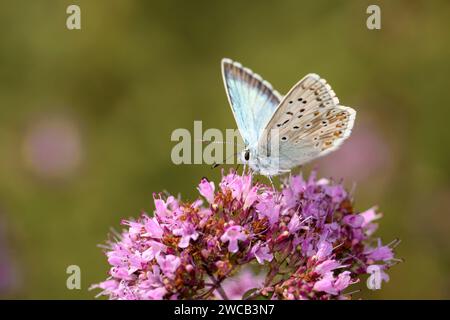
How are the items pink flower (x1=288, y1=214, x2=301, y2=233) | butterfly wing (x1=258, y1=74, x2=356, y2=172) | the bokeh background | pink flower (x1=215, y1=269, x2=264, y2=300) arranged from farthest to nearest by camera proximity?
the bokeh background < pink flower (x1=215, y1=269, x2=264, y2=300) < butterfly wing (x1=258, y1=74, x2=356, y2=172) < pink flower (x1=288, y1=214, x2=301, y2=233)

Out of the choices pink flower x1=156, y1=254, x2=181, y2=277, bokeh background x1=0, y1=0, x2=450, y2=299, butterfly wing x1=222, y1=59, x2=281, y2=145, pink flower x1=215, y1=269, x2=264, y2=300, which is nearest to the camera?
pink flower x1=156, y1=254, x2=181, y2=277

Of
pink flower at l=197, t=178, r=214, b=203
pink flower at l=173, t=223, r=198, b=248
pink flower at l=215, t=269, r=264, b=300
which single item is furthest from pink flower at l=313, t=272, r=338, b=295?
pink flower at l=215, t=269, r=264, b=300

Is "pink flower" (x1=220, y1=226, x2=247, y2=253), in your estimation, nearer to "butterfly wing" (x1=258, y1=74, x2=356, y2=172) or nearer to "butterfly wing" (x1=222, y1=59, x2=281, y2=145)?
"butterfly wing" (x1=258, y1=74, x2=356, y2=172)

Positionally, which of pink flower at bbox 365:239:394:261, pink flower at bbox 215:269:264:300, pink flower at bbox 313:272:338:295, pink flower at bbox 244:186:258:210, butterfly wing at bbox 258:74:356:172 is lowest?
pink flower at bbox 215:269:264:300

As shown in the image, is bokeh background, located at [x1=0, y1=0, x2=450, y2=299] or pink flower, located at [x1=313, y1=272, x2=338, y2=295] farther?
bokeh background, located at [x1=0, y1=0, x2=450, y2=299]

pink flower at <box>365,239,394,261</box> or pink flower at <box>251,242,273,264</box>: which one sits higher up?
pink flower at <box>251,242,273,264</box>

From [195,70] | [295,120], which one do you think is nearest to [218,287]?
[295,120]

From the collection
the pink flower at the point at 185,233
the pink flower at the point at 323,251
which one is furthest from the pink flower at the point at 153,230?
the pink flower at the point at 323,251

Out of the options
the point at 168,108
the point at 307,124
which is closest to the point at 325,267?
the point at 307,124
